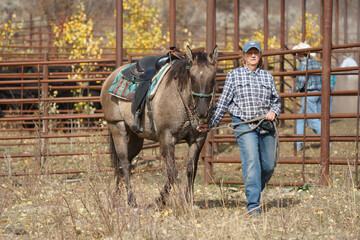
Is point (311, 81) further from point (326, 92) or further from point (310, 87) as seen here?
point (326, 92)

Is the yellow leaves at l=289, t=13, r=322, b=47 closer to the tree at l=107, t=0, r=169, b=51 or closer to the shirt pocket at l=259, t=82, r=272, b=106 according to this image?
the tree at l=107, t=0, r=169, b=51

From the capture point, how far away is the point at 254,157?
201 inches

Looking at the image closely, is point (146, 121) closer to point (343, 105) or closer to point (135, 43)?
point (135, 43)

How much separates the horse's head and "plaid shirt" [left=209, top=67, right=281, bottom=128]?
137mm

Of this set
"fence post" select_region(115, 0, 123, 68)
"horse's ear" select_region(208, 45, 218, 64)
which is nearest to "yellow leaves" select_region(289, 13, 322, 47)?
"fence post" select_region(115, 0, 123, 68)

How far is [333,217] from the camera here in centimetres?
515

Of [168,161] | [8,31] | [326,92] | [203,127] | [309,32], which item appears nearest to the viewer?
[203,127]

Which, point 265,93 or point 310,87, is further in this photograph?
point 310,87

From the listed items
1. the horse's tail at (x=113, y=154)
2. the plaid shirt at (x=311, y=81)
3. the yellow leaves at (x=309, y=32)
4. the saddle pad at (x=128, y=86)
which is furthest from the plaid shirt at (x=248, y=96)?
the yellow leaves at (x=309, y=32)

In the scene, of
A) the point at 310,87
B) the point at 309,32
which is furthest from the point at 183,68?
the point at 309,32

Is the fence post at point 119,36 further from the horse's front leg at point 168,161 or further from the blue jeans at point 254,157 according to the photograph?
the blue jeans at point 254,157

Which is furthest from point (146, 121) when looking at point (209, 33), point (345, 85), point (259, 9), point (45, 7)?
point (259, 9)

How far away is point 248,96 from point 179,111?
89 cm

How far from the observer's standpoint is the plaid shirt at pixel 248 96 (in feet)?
16.9
